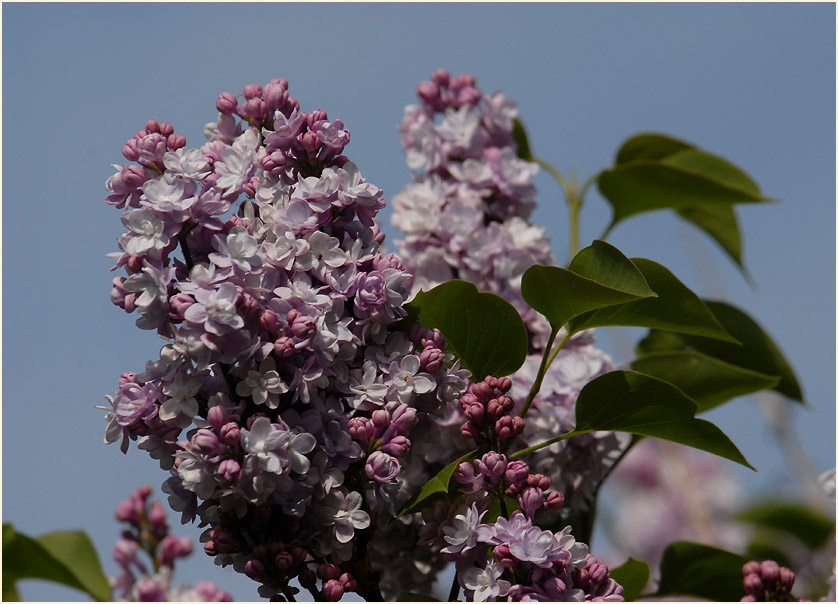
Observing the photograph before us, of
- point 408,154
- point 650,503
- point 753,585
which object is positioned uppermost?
point 408,154

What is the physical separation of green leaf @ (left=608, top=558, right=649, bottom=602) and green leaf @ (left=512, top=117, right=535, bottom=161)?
1154 mm

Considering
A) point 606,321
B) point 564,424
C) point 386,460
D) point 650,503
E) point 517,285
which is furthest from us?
point 650,503

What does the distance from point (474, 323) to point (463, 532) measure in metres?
0.34

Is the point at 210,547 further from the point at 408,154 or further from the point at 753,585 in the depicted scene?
the point at 408,154

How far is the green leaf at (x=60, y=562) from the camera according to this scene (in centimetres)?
191

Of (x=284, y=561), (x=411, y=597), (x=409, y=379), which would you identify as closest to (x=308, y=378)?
(x=409, y=379)

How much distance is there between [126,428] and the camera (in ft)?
5.01

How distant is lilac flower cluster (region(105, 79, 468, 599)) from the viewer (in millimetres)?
1453

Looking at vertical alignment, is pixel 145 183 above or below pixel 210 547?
above

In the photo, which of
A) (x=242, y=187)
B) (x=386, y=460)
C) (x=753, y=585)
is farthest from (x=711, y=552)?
(x=242, y=187)

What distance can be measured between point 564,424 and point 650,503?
5.64 m

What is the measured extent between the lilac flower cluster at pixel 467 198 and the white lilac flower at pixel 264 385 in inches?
28.0

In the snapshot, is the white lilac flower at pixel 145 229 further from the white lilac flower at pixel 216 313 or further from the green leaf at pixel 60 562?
the green leaf at pixel 60 562

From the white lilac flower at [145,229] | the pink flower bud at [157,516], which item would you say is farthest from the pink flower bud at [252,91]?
the pink flower bud at [157,516]
